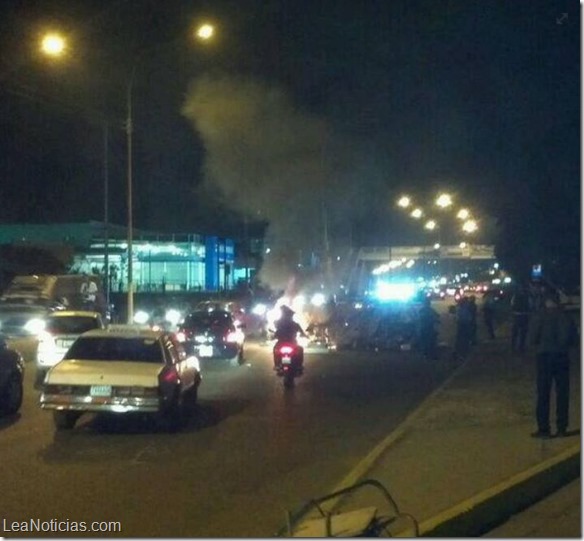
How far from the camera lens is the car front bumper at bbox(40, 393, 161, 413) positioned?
15.0 m

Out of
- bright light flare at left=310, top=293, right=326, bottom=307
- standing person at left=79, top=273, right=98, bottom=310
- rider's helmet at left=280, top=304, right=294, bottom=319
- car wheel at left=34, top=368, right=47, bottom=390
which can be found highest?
standing person at left=79, top=273, right=98, bottom=310

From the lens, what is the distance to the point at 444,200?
5525 cm

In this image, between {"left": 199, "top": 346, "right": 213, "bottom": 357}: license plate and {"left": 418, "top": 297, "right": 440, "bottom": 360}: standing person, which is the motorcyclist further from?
{"left": 418, "top": 297, "right": 440, "bottom": 360}: standing person

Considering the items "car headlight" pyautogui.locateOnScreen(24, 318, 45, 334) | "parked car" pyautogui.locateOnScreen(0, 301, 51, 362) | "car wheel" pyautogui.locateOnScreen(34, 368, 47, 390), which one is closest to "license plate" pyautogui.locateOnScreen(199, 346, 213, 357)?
"car wheel" pyautogui.locateOnScreen(34, 368, 47, 390)

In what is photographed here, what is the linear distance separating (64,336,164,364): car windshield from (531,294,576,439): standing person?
503cm

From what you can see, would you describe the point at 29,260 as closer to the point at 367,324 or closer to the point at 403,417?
the point at 367,324

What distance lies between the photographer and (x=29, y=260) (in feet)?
206

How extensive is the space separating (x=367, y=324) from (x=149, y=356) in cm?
1853

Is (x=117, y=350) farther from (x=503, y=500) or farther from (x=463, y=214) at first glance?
(x=463, y=214)

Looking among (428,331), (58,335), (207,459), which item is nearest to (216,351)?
(428,331)

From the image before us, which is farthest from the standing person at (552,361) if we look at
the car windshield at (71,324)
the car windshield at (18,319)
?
the car windshield at (18,319)

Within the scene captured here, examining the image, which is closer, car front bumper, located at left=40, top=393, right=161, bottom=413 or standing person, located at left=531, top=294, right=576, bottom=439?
standing person, located at left=531, top=294, right=576, bottom=439

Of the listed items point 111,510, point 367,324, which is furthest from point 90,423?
point 367,324

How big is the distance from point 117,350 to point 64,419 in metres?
1.25
